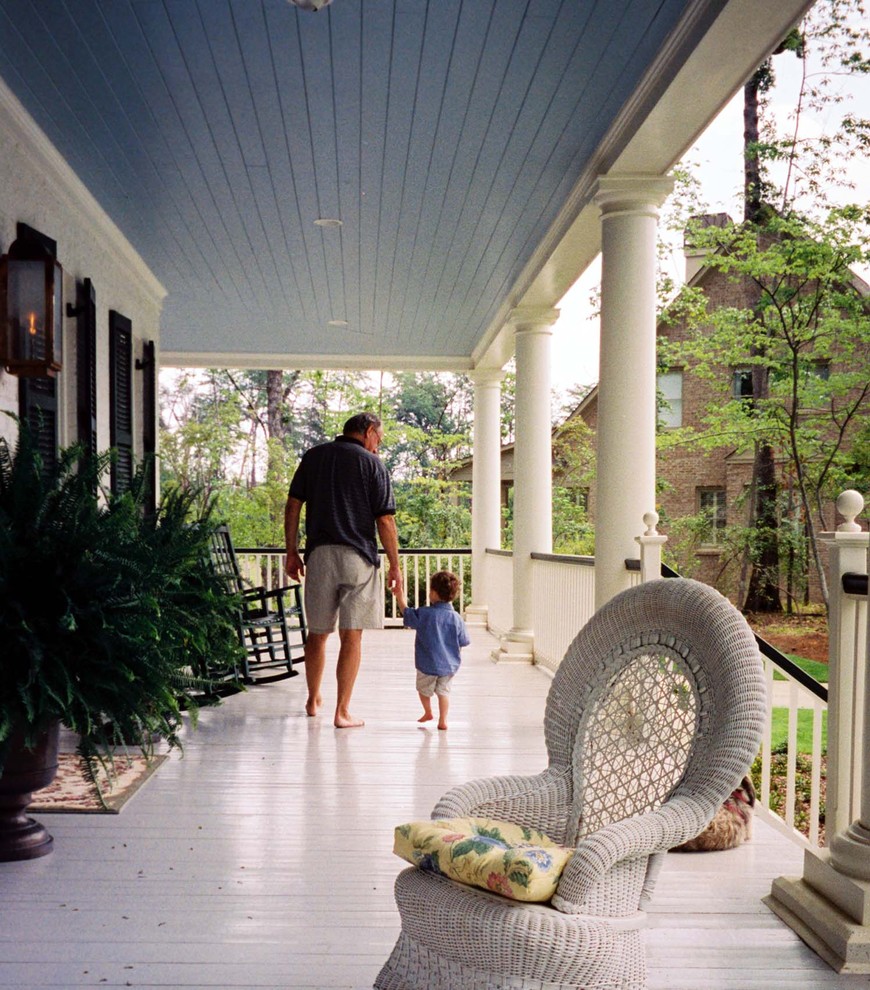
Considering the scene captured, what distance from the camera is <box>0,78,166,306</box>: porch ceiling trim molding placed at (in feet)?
14.2

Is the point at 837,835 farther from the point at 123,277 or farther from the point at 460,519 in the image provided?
the point at 460,519

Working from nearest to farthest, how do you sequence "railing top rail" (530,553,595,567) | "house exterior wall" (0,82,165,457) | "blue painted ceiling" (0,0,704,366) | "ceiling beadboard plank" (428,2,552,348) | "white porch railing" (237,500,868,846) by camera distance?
1. "white porch railing" (237,500,868,846)
2. "blue painted ceiling" (0,0,704,366)
3. "ceiling beadboard plank" (428,2,552,348)
4. "house exterior wall" (0,82,165,457)
5. "railing top rail" (530,553,595,567)

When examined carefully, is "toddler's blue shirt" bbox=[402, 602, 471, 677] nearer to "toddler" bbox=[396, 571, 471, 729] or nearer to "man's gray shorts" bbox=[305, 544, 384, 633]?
"toddler" bbox=[396, 571, 471, 729]

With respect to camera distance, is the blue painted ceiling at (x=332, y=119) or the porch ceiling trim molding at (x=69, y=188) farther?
the porch ceiling trim molding at (x=69, y=188)

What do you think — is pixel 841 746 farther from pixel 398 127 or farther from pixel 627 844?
pixel 398 127

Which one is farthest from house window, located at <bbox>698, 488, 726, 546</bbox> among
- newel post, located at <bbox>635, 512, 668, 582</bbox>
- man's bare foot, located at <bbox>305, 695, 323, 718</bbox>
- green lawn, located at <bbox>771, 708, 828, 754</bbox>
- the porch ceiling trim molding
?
newel post, located at <bbox>635, 512, 668, 582</bbox>

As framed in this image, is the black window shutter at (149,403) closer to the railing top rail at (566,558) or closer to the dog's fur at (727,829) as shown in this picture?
the railing top rail at (566,558)

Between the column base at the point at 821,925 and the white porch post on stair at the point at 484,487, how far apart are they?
7.59m

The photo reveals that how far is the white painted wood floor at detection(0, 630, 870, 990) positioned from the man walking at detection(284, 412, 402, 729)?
550 millimetres

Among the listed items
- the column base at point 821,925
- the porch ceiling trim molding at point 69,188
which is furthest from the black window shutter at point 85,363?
the column base at point 821,925

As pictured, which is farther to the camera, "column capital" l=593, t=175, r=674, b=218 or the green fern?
"column capital" l=593, t=175, r=674, b=218

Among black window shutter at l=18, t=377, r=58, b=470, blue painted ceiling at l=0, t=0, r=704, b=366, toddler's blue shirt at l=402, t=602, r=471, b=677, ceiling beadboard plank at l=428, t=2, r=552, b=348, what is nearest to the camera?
blue painted ceiling at l=0, t=0, r=704, b=366

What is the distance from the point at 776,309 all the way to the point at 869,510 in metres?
3.52

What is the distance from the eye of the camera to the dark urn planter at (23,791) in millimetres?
3129
